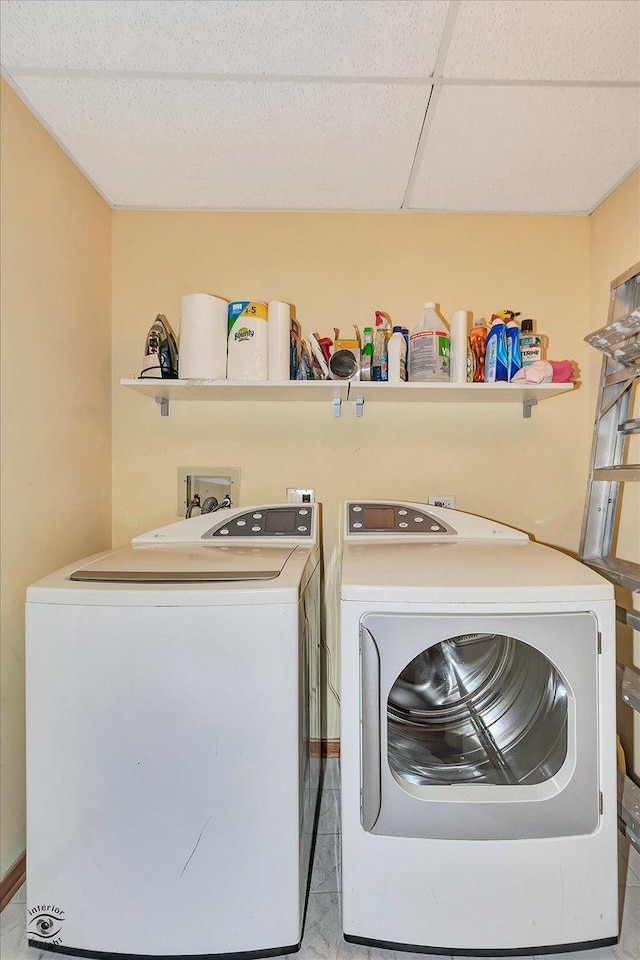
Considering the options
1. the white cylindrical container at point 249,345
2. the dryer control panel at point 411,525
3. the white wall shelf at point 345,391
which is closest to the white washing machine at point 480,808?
the dryer control panel at point 411,525

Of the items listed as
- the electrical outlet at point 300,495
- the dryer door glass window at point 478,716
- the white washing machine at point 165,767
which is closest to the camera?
the white washing machine at point 165,767

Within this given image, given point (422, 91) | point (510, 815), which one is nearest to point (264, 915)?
point (510, 815)

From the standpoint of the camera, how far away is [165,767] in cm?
113

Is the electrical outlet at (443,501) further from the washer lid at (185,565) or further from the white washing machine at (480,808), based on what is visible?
the white washing machine at (480,808)

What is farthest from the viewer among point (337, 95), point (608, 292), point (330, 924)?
point (608, 292)

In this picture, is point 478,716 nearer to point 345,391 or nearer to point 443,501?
point 443,501

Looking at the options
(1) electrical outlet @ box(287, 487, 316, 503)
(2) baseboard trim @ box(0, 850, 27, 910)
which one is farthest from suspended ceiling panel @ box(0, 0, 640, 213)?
(2) baseboard trim @ box(0, 850, 27, 910)

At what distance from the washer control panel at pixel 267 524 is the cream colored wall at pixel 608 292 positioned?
3.73 ft

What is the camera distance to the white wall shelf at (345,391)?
174 centimetres

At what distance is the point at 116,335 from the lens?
80.4 inches

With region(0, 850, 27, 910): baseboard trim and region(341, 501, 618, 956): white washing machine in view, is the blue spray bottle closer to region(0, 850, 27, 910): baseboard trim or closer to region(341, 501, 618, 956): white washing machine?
region(341, 501, 618, 956): white washing machine

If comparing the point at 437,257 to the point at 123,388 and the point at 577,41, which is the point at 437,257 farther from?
the point at 123,388

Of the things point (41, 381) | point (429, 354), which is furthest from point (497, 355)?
point (41, 381)

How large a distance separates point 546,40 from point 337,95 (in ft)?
1.77
